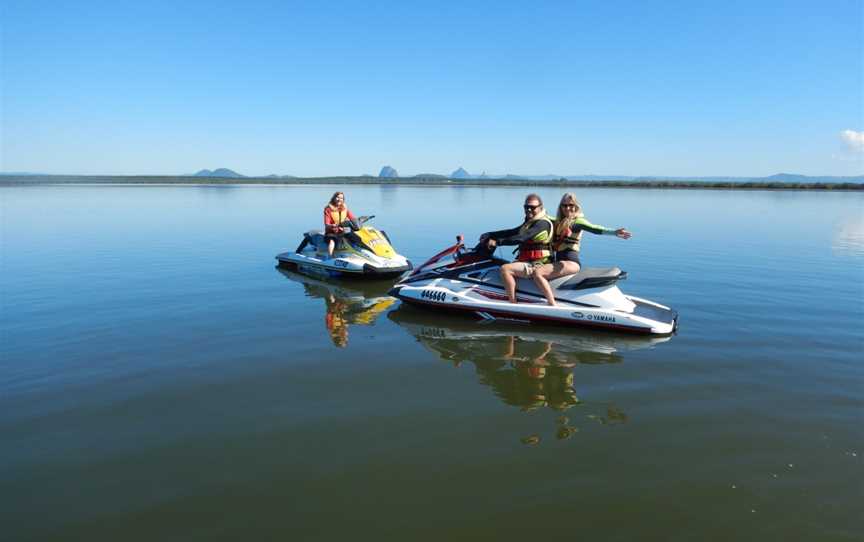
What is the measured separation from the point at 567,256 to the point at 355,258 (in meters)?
5.84

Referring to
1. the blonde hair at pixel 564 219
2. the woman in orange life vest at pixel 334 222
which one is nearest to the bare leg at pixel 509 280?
the blonde hair at pixel 564 219

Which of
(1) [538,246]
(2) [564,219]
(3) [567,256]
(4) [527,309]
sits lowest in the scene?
(4) [527,309]

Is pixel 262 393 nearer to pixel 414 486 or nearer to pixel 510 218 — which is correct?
pixel 414 486

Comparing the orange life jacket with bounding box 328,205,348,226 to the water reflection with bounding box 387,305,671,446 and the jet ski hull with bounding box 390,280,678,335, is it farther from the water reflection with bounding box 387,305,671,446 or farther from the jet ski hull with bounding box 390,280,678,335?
the water reflection with bounding box 387,305,671,446

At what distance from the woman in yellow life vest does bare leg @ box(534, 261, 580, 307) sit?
4.2 inches

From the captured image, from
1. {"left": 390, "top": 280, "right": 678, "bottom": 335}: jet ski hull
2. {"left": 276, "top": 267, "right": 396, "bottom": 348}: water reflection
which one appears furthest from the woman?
{"left": 276, "top": 267, "right": 396, "bottom": 348}: water reflection

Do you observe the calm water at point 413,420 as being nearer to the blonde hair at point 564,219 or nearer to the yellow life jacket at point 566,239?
the yellow life jacket at point 566,239

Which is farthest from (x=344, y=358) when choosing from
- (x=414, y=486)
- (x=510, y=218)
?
(x=510, y=218)

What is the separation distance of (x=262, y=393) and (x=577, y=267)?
17.5 feet

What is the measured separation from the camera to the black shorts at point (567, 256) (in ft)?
28.2

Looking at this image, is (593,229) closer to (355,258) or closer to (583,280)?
(583,280)

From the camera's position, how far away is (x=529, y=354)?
7.31 meters

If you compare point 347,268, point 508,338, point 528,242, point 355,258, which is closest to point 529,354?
point 508,338

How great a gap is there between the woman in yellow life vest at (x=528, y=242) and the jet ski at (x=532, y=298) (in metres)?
0.34
